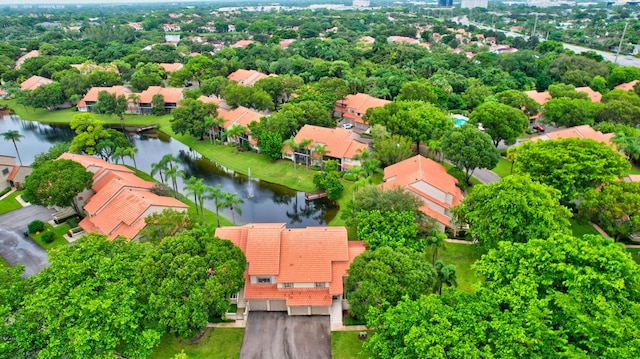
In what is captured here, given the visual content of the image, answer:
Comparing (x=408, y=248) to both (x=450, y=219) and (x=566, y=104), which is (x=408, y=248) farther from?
(x=566, y=104)

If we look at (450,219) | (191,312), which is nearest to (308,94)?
(450,219)

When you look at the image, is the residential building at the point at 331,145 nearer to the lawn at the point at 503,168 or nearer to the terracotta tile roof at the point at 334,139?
the terracotta tile roof at the point at 334,139

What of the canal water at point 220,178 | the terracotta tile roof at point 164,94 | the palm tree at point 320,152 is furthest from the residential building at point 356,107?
the terracotta tile roof at point 164,94

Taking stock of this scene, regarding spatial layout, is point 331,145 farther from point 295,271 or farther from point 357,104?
point 295,271

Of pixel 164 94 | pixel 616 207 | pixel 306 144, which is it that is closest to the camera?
pixel 616 207

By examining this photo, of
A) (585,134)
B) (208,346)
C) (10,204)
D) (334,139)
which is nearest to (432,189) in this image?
(334,139)

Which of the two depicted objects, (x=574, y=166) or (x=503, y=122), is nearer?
(x=574, y=166)

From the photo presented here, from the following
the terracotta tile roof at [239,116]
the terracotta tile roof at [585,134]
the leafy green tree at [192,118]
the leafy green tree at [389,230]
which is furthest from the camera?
the terracotta tile roof at [239,116]
